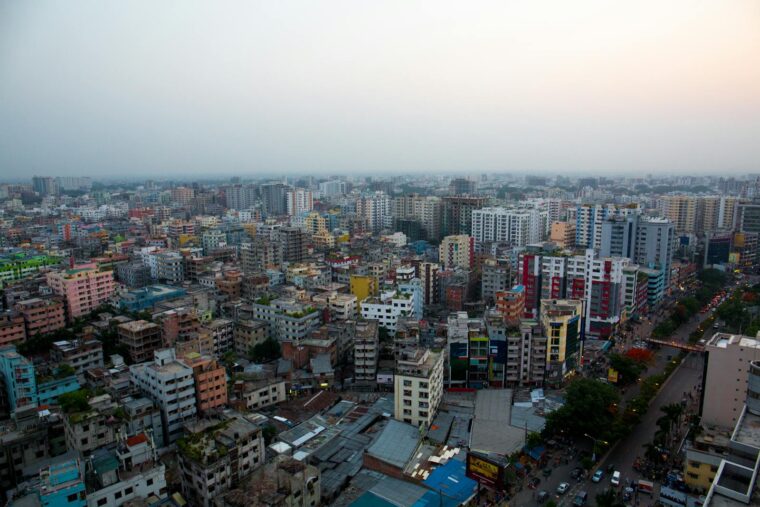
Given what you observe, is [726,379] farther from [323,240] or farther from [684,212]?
[684,212]

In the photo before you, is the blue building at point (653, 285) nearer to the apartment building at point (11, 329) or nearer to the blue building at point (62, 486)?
the blue building at point (62, 486)

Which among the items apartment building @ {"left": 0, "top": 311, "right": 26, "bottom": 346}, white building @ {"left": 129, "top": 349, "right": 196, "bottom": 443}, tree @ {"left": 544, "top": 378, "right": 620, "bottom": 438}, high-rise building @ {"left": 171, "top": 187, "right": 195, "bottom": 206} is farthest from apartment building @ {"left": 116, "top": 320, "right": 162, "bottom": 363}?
high-rise building @ {"left": 171, "top": 187, "right": 195, "bottom": 206}

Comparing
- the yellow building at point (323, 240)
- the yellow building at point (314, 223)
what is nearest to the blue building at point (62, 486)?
the yellow building at point (323, 240)

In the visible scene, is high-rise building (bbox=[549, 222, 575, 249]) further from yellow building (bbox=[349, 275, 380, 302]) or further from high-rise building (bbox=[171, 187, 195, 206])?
high-rise building (bbox=[171, 187, 195, 206])

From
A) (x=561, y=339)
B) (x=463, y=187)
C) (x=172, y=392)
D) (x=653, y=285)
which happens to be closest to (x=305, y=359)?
(x=172, y=392)

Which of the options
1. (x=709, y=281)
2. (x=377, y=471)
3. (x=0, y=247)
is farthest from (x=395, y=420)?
(x=0, y=247)

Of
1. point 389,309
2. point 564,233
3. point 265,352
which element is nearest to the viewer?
point 265,352
